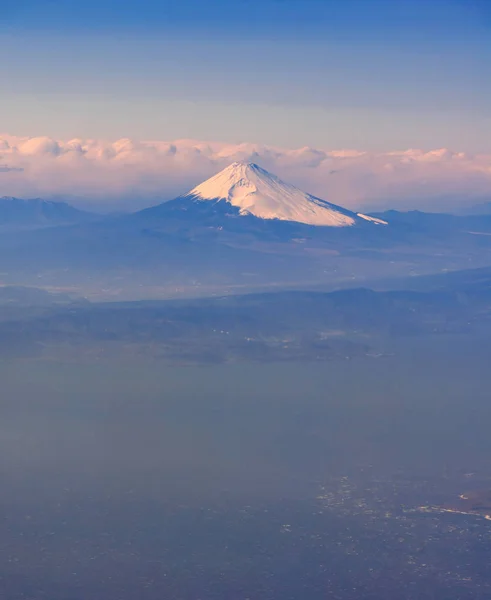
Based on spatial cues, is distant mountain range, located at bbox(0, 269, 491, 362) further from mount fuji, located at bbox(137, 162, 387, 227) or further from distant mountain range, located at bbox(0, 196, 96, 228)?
distant mountain range, located at bbox(0, 196, 96, 228)

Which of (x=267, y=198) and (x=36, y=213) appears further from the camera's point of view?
(x=36, y=213)

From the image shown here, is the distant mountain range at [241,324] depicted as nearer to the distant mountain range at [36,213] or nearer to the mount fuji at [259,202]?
the mount fuji at [259,202]

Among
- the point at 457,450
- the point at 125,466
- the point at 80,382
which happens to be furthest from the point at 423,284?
the point at 125,466

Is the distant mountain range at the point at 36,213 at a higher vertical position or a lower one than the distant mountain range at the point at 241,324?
higher

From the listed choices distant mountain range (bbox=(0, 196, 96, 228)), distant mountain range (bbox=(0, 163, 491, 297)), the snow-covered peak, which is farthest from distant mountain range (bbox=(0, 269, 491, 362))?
distant mountain range (bbox=(0, 196, 96, 228))

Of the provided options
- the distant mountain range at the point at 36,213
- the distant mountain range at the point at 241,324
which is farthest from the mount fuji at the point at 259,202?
the distant mountain range at the point at 241,324

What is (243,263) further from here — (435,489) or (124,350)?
(435,489)

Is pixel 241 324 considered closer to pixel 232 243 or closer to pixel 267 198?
pixel 232 243

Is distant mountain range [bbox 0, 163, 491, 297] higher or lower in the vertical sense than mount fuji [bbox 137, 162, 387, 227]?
lower

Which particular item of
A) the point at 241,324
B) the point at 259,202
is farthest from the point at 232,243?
the point at 241,324
